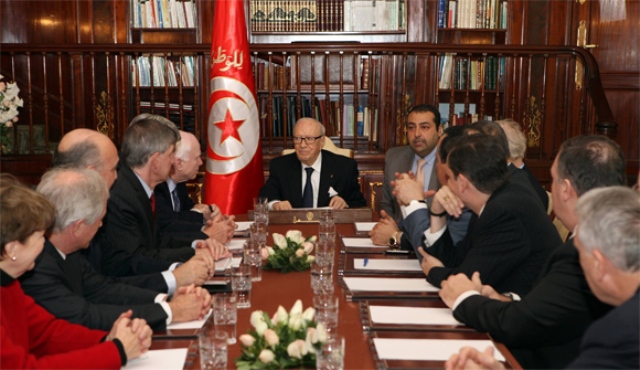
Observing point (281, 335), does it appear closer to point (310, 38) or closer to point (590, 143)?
point (590, 143)

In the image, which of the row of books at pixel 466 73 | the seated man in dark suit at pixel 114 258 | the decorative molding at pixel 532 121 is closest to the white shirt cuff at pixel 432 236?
the seated man in dark suit at pixel 114 258

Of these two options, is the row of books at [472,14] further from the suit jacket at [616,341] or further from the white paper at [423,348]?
the suit jacket at [616,341]

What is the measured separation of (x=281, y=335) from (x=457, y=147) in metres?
1.28

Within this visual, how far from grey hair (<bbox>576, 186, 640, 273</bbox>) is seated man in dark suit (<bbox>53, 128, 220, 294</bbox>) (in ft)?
4.90

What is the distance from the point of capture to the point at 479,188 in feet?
9.40

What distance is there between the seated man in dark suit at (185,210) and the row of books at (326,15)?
3.43 meters

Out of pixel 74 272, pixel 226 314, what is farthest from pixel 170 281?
pixel 226 314

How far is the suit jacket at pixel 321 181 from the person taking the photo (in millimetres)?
4992

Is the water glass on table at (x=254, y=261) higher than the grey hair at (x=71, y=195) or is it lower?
lower

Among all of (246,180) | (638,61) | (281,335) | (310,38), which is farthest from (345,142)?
(281,335)

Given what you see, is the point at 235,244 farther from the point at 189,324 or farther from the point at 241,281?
the point at 189,324

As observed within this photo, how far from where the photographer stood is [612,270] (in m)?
1.71

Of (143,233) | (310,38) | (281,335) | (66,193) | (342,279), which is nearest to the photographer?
(281,335)

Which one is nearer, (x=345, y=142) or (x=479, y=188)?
(x=479, y=188)
